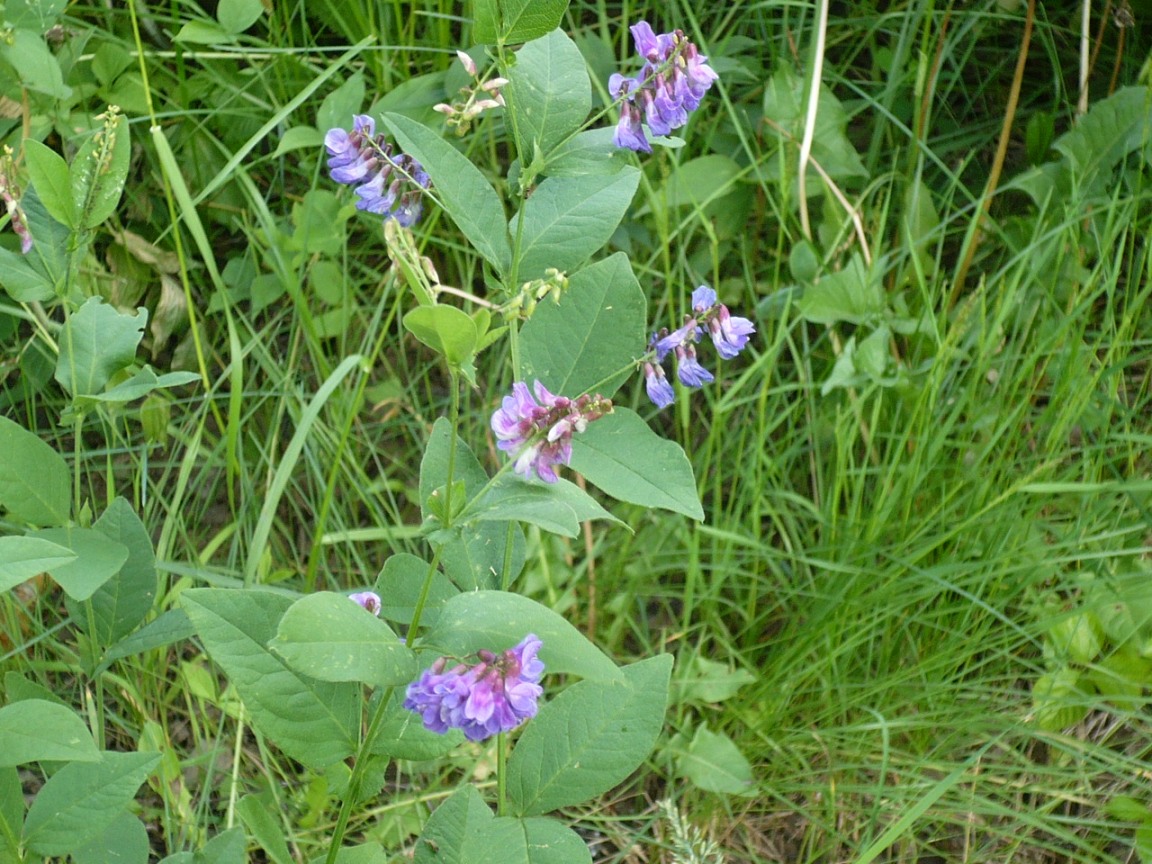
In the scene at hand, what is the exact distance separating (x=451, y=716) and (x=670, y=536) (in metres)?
1.09

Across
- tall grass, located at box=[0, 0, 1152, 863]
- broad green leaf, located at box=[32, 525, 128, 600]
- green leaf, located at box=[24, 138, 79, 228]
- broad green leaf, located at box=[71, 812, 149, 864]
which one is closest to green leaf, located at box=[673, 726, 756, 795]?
tall grass, located at box=[0, 0, 1152, 863]

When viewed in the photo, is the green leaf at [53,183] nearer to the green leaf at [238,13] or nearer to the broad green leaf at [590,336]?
the broad green leaf at [590,336]

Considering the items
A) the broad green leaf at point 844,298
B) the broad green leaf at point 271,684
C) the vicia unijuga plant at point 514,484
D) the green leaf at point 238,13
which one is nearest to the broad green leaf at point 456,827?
the vicia unijuga plant at point 514,484

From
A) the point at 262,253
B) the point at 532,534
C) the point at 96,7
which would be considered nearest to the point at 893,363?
the point at 532,534

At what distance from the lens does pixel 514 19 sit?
0.96 metres

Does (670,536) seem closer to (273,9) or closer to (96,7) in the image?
(273,9)

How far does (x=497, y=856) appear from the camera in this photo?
1.08 metres

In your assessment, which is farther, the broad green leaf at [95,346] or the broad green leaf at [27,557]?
the broad green leaf at [95,346]

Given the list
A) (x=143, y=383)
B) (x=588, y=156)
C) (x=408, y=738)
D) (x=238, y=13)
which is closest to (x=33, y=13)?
(x=238, y=13)

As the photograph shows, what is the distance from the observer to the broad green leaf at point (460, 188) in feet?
3.45

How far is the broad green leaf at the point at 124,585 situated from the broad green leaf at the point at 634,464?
547mm

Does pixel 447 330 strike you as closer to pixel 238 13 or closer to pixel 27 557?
pixel 27 557

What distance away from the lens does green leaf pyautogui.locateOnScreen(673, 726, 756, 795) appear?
1719 millimetres

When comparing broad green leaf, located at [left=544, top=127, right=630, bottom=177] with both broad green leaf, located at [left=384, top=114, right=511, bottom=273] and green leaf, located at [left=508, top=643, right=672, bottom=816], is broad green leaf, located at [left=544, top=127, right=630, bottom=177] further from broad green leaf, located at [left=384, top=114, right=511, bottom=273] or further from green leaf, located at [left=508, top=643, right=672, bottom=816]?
green leaf, located at [left=508, top=643, right=672, bottom=816]
